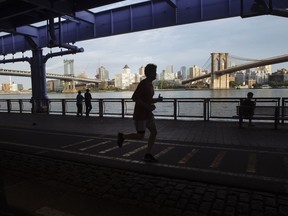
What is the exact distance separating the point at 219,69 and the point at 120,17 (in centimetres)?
2251

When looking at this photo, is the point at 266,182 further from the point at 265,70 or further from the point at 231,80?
the point at 265,70

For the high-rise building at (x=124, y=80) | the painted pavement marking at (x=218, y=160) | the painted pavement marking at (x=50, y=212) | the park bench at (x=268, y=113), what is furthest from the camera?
the high-rise building at (x=124, y=80)

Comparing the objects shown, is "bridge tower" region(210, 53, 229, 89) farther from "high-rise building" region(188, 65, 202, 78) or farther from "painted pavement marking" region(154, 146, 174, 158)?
"painted pavement marking" region(154, 146, 174, 158)

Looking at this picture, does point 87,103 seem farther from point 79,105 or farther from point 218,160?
point 218,160

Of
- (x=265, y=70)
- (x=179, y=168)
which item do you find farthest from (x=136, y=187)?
(x=265, y=70)

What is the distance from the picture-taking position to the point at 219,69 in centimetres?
3722

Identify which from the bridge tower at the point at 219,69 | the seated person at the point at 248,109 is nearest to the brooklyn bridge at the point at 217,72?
the bridge tower at the point at 219,69

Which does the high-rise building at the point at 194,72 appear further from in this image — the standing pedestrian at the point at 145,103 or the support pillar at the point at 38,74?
the standing pedestrian at the point at 145,103

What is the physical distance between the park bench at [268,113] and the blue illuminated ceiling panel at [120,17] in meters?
3.97

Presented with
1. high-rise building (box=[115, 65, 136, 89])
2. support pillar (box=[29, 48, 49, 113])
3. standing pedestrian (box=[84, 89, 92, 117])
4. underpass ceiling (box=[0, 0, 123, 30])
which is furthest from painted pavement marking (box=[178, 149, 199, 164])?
high-rise building (box=[115, 65, 136, 89])

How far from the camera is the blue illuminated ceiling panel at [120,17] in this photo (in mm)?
13828

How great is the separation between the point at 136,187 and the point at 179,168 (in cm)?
130

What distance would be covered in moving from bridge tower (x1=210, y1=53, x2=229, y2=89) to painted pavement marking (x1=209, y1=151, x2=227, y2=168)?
2668 cm

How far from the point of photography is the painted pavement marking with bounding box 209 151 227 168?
5.86 meters
